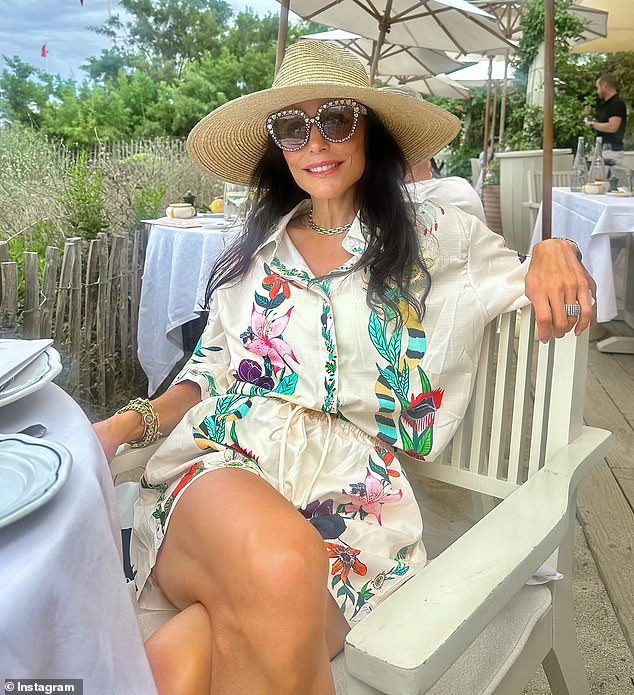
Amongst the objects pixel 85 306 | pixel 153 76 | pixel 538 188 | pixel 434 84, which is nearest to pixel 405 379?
pixel 85 306

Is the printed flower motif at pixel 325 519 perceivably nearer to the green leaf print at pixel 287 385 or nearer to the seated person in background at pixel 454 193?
the green leaf print at pixel 287 385

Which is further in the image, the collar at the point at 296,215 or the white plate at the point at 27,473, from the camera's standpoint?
the collar at the point at 296,215

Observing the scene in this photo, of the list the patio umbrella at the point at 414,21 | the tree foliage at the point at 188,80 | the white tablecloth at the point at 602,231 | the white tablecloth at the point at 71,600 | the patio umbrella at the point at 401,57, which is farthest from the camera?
the tree foliage at the point at 188,80

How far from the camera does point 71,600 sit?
0.53 metres

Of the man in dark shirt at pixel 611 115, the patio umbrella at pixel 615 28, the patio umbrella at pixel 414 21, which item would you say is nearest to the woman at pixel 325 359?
the patio umbrella at pixel 414 21

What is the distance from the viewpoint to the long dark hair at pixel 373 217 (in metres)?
1.34

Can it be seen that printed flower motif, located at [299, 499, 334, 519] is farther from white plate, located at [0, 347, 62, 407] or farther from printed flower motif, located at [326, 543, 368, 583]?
white plate, located at [0, 347, 62, 407]

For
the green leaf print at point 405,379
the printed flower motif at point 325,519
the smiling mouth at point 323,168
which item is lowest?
the printed flower motif at point 325,519

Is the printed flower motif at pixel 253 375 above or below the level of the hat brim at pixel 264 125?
below

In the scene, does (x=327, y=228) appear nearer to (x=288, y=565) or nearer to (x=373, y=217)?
(x=373, y=217)

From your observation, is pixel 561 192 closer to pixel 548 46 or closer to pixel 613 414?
pixel 548 46

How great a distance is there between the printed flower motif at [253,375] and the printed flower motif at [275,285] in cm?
14

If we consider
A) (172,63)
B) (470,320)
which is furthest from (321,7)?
(172,63)

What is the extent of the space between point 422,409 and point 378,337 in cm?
16
